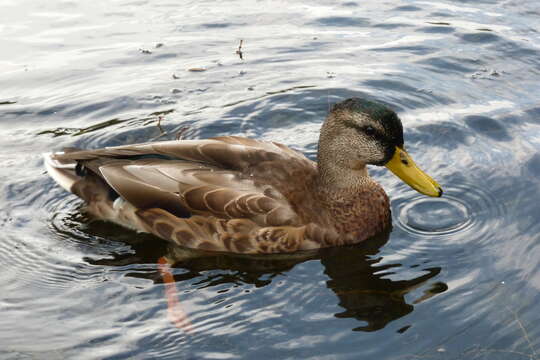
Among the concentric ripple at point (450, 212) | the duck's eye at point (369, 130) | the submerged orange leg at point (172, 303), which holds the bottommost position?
the submerged orange leg at point (172, 303)

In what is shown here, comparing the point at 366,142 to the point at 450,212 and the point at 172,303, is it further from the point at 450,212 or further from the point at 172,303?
the point at 172,303

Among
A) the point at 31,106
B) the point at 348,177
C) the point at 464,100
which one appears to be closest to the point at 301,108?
the point at 464,100

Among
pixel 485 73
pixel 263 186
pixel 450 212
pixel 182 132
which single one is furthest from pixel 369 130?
pixel 485 73

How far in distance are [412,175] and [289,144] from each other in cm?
198

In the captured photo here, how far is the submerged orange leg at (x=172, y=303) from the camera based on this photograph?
5.19m

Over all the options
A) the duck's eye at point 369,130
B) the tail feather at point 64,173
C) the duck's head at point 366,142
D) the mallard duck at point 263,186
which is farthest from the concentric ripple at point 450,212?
the tail feather at point 64,173

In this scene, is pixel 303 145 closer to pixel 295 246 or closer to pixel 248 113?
pixel 248 113

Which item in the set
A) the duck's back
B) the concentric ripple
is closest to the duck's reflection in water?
the duck's back

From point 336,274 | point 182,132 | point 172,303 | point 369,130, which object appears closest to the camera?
point 172,303

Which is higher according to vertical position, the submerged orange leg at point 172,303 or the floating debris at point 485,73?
the floating debris at point 485,73

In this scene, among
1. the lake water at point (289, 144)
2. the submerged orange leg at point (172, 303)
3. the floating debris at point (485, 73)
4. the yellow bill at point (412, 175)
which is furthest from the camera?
the floating debris at point (485, 73)

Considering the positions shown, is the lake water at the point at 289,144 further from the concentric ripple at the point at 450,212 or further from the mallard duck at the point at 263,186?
the mallard duck at the point at 263,186

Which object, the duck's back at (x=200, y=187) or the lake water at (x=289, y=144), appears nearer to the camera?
the lake water at (x=289, y=144)

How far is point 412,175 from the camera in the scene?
603 centimetres
